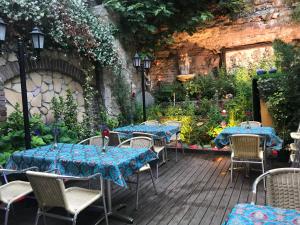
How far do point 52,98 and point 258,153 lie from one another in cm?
421

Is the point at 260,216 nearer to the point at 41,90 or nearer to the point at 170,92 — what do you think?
the point at 41,90

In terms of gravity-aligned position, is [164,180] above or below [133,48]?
below

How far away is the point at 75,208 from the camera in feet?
8.00

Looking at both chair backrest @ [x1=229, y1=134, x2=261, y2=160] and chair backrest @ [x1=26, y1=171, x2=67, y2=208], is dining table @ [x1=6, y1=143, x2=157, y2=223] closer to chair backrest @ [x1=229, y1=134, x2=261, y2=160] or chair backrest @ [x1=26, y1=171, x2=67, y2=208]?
chair backrest @ [x1=26, y1=171, x2=67, y2=208]

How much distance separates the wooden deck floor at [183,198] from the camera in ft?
10.2

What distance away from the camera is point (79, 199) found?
2.63 m

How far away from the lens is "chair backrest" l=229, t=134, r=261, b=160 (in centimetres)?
396

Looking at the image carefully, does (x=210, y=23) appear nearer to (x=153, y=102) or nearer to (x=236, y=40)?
(x=236, y=40)

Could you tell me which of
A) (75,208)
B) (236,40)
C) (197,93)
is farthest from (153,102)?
(75,208)

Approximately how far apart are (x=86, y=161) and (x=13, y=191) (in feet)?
2.93

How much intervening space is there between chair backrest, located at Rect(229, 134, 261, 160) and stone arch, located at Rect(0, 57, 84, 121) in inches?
151

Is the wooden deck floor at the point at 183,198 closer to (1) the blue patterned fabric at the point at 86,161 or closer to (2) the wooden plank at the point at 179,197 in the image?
(2) the wooden plank at the point at 179,197

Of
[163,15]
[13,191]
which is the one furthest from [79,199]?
[163,15]

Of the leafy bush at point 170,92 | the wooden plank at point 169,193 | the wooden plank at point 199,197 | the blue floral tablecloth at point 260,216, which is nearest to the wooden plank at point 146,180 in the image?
the wooden plank at point 169,193
